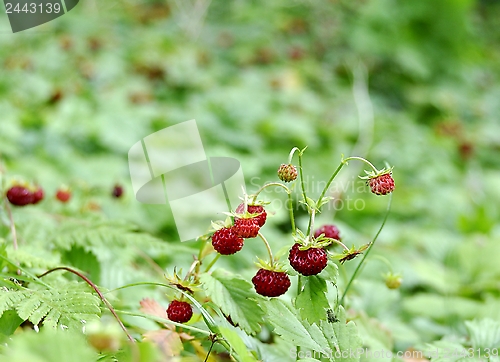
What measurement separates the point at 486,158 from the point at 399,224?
1.39 meters

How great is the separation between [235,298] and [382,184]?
0.24 meters

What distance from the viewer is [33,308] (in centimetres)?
57

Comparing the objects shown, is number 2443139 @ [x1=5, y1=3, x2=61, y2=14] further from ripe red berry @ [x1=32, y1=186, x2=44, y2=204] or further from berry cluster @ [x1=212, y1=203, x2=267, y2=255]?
berry cluster @ [x1=212, y1=203, x2=267, y2=255]

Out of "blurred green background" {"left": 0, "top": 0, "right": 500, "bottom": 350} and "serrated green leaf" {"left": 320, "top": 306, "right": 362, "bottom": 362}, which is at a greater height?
"serrated green leaf" {"left": 320, "top": 306, "right": 362, "bottom": 362}

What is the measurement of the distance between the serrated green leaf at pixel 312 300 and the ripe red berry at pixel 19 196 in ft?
1.95

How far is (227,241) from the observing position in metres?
0.60

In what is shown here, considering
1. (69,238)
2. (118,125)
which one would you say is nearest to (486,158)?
(118,125)

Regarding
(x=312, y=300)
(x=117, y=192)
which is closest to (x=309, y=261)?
(x=312, y=300)

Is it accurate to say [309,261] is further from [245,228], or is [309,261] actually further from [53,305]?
[53,305]

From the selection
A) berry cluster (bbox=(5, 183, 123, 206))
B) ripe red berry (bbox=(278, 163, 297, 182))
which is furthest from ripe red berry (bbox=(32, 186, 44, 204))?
ripe red berry (bbox=(278, 163, 297, 182))

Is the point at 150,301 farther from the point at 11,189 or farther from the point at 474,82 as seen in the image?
the point at 474,82

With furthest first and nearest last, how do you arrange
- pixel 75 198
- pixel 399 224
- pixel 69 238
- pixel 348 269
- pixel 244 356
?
pixel 399 224 < pixel 75 198 < pixel 348 269 < pixel 69 238 < pixel 244 356

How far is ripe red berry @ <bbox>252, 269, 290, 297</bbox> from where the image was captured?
591 mm

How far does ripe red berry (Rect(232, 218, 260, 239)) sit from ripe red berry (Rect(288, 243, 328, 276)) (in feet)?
0.20
